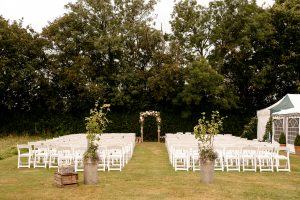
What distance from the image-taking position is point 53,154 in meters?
13.0

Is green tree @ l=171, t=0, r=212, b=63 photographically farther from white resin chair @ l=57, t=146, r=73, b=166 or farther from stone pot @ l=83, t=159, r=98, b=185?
stone pot @ l=83, t=159, r=98, b=185

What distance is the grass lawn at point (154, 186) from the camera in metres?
8.35

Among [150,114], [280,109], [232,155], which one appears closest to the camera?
[232,155]

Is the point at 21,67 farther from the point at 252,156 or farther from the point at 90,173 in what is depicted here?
the point at 90,173

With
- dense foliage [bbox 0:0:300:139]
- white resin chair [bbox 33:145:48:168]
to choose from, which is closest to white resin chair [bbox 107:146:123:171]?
white resin chair [bbox 33:145:48:168]

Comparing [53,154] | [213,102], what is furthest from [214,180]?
[213,102]

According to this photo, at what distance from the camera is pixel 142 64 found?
32219 mm

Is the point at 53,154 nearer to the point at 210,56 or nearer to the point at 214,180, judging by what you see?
the point at 214,180

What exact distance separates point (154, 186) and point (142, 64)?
918 inches

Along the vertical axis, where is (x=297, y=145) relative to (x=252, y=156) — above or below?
above

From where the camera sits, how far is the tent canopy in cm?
2144

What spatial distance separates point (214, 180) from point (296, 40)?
23.9 metres

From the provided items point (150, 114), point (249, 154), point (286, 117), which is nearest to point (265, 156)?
point (249, 154)

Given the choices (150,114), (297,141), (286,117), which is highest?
(150,114)
